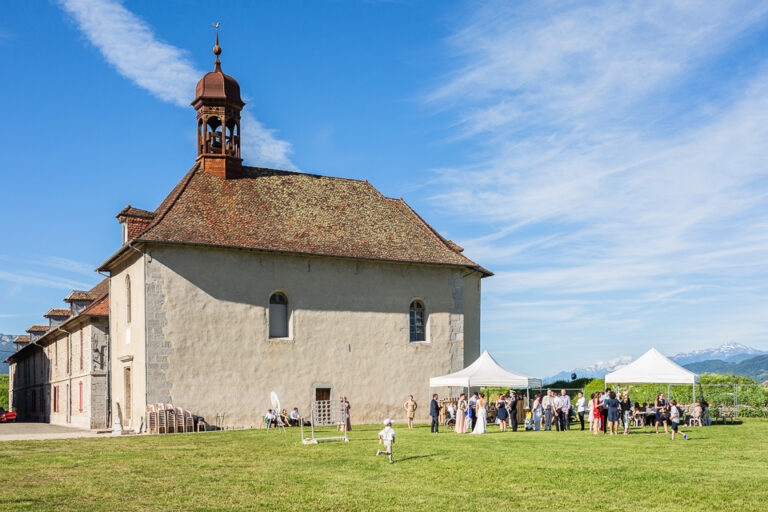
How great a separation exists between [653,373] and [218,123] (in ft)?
71.6

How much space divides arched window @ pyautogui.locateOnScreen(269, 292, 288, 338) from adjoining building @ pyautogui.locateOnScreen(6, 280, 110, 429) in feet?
29.7

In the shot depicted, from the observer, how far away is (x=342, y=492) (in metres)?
14.8

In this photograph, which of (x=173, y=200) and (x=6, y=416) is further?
(x=6, y=416)

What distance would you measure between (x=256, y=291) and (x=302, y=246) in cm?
276

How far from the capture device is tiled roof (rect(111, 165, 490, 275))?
32844 mm

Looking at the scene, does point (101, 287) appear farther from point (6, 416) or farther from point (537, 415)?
point (537, 415)

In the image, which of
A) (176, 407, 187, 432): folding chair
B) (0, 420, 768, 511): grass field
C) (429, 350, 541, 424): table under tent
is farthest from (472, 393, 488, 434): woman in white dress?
(176, 407, 187, 432): folding chair

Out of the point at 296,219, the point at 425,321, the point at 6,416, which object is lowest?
the point at 6,416

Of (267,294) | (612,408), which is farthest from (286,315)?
(612,408)

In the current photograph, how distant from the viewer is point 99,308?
3850 cm

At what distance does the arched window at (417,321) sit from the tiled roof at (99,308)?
14227 mm

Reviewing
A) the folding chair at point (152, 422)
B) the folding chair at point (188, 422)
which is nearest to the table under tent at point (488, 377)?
the folding chair at point (188, 422)

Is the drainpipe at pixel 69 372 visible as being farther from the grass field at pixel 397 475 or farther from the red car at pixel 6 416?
the grass field at pixel 397 475

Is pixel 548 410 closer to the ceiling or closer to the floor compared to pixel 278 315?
closer to the floor
